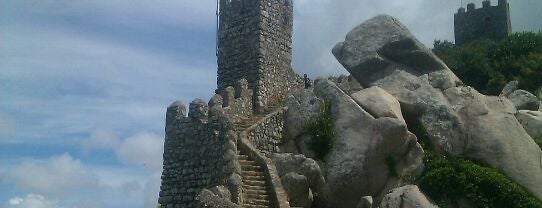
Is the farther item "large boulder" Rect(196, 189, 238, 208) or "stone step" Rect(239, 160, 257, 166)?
"stone step" Rect(239, 160, 257, 166)

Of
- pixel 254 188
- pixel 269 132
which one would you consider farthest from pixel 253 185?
pixel 269 132

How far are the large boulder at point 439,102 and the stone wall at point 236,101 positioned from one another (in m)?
4.32

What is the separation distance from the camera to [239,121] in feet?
73.1

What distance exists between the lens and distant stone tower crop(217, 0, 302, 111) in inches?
997

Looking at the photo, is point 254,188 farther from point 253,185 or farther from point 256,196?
point 256,196

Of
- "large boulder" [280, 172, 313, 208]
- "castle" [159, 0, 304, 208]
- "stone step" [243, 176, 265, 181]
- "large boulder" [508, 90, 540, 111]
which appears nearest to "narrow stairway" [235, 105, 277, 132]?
"castle" [159, 0, 304, 208]

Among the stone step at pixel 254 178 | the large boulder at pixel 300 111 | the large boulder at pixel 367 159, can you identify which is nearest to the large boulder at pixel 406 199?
the large boulder at pixel 367 159

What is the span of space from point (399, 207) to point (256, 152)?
486 cm

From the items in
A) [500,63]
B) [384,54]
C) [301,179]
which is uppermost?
[500,63]

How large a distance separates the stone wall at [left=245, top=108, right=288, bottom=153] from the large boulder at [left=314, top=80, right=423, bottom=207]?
2.02 meters

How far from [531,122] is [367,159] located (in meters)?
7.50

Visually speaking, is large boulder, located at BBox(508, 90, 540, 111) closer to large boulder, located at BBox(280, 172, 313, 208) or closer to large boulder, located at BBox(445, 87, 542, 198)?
large boulder, located at BBox(445, 87, 542, 198)

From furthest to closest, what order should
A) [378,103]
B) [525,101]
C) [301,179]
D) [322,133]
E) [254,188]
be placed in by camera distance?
[525,101] → [378,103] → [322,133] → [301,179] → [254,188]

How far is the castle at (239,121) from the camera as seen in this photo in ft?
62.7
